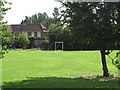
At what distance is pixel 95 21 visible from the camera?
400 inches

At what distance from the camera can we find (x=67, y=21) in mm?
11156

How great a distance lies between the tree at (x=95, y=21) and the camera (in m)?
9.83

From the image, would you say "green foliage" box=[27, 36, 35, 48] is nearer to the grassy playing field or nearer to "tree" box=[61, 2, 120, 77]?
the grassy playing field

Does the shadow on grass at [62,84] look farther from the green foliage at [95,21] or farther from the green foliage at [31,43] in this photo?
the green foliage at [31,43]

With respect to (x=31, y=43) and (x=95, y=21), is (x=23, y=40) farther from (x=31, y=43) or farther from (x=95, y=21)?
(x=95, y=21)

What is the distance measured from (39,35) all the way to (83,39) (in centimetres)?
5982

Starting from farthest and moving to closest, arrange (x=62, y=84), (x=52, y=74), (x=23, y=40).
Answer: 1. (x=23, y=40)
2. (x=52, y=74)
3. (x=62, y=84)

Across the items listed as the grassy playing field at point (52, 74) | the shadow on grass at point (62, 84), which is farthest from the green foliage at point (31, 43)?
the shadow on grass at point (62, 84)

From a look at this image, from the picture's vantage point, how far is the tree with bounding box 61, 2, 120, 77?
9828 millimetres

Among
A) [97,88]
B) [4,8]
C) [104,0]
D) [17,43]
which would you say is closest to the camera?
[4,8]

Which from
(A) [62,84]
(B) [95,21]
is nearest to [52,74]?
(B) [95,21]

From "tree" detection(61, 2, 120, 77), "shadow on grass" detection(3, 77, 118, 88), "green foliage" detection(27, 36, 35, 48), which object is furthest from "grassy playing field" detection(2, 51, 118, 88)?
"green foliage" detection(27, 36, 35, 48)

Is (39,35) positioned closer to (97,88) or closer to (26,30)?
(26,30)

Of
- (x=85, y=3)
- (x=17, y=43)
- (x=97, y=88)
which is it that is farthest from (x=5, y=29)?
(x=17, y=43)
